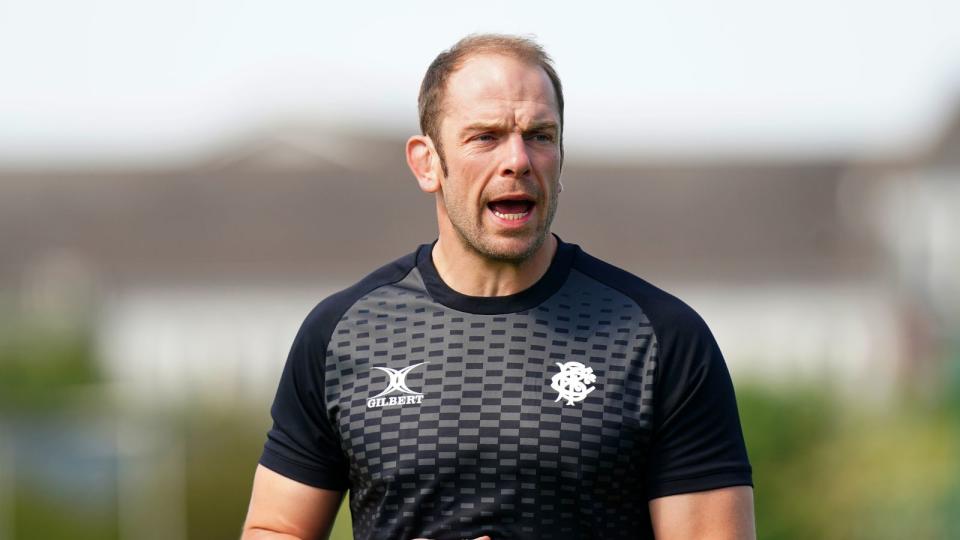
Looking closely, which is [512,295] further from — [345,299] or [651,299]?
[345,299]

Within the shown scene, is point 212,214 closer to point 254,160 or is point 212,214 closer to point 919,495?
point 254,160

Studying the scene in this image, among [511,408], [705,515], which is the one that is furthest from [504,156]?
[705,515]

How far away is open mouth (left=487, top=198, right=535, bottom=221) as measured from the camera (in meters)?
4.70

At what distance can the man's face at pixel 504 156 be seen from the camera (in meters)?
4.67

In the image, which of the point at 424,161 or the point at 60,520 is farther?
the point at 60,520

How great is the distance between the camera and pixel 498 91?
4.72 meters

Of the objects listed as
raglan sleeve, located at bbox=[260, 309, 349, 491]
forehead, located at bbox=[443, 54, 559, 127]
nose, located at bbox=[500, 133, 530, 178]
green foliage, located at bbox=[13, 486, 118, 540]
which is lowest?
green foliage, located at bbox=[13, 486, 118, 540]

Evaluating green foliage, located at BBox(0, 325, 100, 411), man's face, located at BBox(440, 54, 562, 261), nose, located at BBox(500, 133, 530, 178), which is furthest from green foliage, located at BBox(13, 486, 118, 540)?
nose, located at BBox(500, 133, 530, 178)

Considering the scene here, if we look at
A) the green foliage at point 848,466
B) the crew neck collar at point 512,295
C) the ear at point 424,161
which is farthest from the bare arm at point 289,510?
the green foliage at point 848,466

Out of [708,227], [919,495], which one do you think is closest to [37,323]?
[919,495]

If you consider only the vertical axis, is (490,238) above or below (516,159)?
below

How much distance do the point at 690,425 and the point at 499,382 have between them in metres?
0.50

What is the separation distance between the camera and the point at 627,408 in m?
4.56

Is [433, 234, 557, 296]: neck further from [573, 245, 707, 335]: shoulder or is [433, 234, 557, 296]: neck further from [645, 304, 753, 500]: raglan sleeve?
[645, 304, 753, 500]: raglan sleeve
